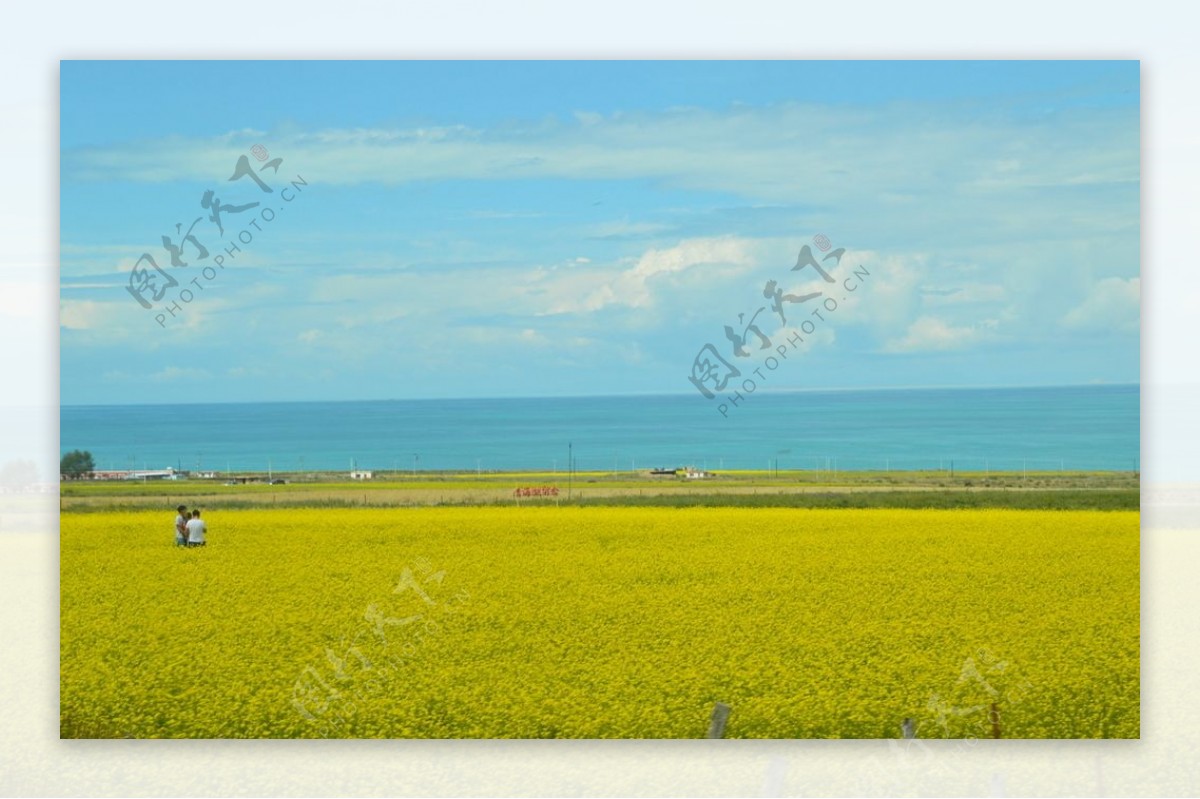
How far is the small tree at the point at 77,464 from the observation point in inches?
398

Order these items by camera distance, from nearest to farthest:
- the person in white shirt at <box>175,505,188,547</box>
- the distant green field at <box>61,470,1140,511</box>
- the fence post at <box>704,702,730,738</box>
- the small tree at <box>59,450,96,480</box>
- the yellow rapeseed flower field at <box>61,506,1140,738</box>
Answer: the fence post at <box>704,702,730,738</box> → the yellow rapeseed flower field at <box>61,506,1140,738</box> → the small tree at <box>59,450,96,480</box> → the person in white shirt at <box>175,505,188,547</box> → the distant green field at <box>61,470,1140,511</box>

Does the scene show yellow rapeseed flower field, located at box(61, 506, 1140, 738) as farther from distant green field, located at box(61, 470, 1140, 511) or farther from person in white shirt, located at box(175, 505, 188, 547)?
distant green field, located at box(61, 470, 1140, 511)

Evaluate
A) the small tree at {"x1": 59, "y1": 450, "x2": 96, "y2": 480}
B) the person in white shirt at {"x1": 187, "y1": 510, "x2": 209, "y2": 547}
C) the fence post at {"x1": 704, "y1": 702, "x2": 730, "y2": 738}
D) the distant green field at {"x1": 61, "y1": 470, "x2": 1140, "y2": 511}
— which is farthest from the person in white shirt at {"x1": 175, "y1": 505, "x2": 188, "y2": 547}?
the fence post at {"x1": 704, "y1": 702, "x2": 730, "y2": 738}

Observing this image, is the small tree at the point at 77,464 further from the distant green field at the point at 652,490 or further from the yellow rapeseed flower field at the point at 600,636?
the distant green field at the point at 652,490

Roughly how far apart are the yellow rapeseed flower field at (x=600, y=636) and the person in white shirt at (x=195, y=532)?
0.17 metres

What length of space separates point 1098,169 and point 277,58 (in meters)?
5.91

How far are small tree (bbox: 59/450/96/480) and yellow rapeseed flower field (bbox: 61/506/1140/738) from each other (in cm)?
63

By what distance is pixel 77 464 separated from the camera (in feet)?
34.9

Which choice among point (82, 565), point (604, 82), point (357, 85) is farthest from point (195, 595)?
point (604, 82)

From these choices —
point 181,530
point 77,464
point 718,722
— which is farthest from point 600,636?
point 181,530

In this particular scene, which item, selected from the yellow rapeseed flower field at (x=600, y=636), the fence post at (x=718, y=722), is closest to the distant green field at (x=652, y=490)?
the yellow rapeseed flower field at (x=600, y=636)

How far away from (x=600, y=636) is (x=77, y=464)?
4.51 metres

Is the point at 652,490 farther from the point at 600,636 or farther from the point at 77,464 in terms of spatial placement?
the point at 77,464

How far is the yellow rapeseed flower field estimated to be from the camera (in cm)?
872
